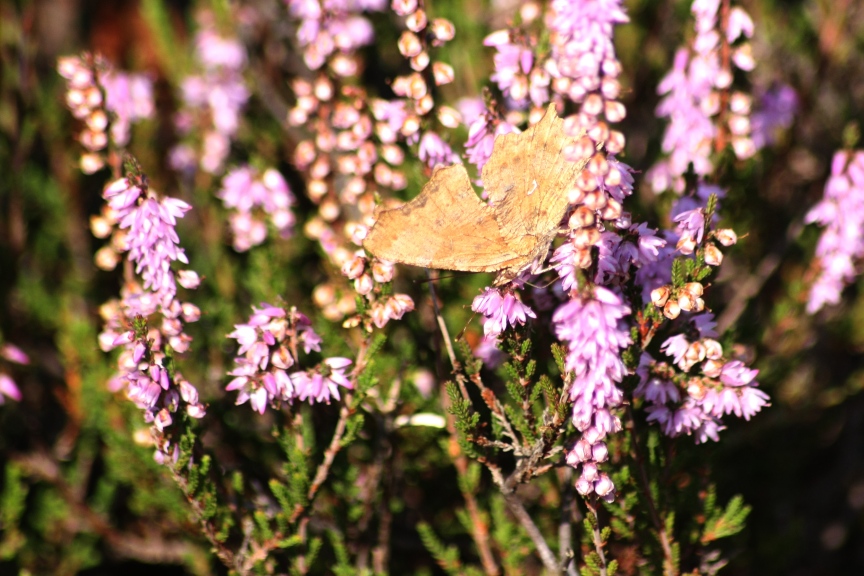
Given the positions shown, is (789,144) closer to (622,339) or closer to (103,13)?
(622,339)

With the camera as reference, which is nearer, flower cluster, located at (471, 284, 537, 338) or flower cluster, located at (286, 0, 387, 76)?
flower cluster, located at (471, 284, 537, 338)

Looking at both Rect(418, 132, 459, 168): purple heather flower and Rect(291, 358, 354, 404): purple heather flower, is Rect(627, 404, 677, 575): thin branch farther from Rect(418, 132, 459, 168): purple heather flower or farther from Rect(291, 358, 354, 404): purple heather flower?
Rect(418, 132, 459, 168): purple heather flower

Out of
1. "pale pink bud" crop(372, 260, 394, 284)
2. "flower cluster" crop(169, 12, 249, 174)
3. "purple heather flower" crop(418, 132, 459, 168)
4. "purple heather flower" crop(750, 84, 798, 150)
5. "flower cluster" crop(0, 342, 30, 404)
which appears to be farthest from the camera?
"flower cluster" crop(169, 12, 249, 174)

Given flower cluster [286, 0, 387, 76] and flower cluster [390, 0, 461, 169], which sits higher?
flower cluster [286, 0, 387, 76]

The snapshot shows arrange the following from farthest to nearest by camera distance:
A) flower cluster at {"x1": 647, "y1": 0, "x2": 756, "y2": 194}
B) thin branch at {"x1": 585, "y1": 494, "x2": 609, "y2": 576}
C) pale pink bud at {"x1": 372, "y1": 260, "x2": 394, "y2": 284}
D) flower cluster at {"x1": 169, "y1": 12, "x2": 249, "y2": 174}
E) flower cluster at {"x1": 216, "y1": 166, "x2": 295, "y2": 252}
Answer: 1. flower cluster at {"x1": 169, "y1": 12, "x2": 249, "y2": 174}
2. flower cluster at {"x1": 216, "y1": 166, "x2": 295, "y2": 252}
3. flower cluster at {"x1": 647, "y1": 0, "x2": 756, "y2": 194}
4. pale pink bud at {"x1": 372, "y1": 260, "x2": 394, "y2": 284}
5. thin branch at {"x1": 585, "y1": 494, "x2": 609, "y2": 576}

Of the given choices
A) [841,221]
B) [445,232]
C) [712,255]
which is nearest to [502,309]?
[445,232]

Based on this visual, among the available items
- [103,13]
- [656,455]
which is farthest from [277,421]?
[103,13]

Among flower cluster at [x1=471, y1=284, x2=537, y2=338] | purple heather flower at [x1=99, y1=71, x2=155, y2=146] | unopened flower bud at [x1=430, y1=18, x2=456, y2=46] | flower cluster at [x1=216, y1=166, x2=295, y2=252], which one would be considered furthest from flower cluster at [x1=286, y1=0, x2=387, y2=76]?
flower cluster at [x1=471, y1=284, x2=537, y2=338]
